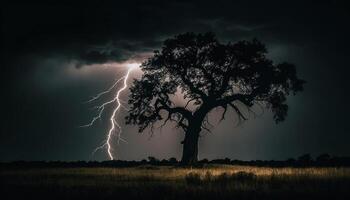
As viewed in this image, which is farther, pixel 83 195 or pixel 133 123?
pixel 133 123

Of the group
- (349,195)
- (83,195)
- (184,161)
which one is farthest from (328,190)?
(184,161)

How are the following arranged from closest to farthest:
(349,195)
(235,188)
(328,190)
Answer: (349,195) → (328,190) → (235,188)

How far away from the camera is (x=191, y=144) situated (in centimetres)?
4184

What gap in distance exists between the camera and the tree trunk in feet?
137

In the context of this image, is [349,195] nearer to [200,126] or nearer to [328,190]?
[328,190]

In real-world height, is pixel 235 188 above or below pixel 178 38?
below

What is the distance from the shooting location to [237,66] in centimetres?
4250

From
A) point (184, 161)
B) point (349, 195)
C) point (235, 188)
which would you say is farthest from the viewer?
point (184, 161)

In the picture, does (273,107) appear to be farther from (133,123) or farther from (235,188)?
(235,188)

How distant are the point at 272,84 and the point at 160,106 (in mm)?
7969

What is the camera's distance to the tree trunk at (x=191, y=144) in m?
41.6

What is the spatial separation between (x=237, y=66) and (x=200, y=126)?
494 cm

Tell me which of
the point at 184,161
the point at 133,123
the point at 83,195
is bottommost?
the point at 83,195

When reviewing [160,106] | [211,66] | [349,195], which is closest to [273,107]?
[211,66]
